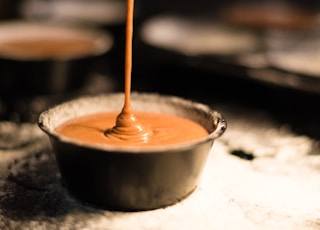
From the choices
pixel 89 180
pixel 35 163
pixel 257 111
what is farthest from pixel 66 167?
pixel 257 111

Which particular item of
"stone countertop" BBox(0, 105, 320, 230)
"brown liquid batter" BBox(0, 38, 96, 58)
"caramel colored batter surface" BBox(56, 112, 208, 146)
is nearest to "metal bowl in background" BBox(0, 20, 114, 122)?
"brown liquid batter" BBox(0, 38, 96, 58)

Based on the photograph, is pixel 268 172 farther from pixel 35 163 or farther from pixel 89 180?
pixel 35 163

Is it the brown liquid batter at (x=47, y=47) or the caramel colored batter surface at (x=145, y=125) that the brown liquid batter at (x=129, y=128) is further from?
the brown liquid batter at (x=47, y=47)

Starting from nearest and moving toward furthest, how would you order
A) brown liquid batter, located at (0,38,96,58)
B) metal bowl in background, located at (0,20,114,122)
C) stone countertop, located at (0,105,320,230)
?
1. stone countertop, located at (0,105,320,230)
2. metal bowl in background, located at (0,20,114,122)
3. brown liquid batter, located at (0,38,96,58)

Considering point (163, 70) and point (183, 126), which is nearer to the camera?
point (183, 126)

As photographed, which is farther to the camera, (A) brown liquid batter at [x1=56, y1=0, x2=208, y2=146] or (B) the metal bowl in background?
→ (B) the metal bowl in background

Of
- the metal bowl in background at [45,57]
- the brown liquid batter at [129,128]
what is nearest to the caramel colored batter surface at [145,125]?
the brown liquid batter at [129,128]

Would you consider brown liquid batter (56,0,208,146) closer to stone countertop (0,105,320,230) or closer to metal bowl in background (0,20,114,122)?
stone countertop (0,105,320,230)

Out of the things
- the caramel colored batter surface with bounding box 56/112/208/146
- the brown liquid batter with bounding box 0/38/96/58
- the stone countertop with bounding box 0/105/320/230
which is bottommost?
the stone countertop with bounding box 0/105/320/230
